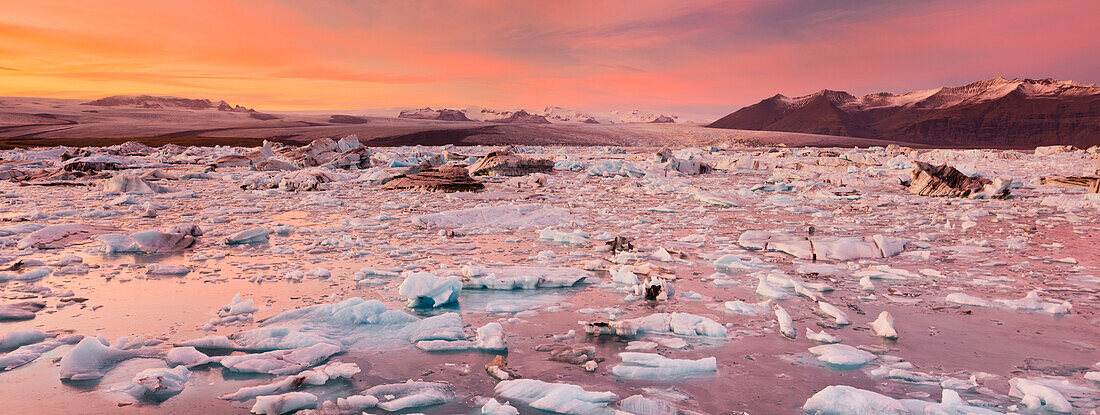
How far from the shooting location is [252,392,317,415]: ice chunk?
239 cm

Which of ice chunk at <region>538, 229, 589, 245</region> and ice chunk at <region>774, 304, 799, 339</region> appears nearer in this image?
ice chunk at <region>774, 304, 799, 339</region>

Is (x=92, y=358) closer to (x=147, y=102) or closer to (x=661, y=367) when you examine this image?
(x=661, y=367)

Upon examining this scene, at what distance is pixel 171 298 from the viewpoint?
4.05m

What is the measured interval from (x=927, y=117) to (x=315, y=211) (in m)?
169

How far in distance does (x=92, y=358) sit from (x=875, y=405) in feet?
11.3

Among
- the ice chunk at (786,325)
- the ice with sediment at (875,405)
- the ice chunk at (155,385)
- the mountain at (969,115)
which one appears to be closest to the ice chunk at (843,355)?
the ice chunk at (786,325)

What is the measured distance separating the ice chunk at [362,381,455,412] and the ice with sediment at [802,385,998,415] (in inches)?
57.7

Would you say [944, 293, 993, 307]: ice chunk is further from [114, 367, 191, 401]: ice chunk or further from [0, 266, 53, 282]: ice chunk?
[0, 266, 53, 282]: ice chunk

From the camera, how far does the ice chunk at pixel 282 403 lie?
94.0 inches

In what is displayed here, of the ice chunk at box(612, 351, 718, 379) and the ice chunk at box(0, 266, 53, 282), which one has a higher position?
the ice chunk at box(612, 351, 718, 379)

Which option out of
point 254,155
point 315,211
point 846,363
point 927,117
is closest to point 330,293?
point 846,363

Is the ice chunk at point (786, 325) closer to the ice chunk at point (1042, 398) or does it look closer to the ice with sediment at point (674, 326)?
the ice with sediment at point (674, 326)

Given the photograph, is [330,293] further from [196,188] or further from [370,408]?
[196,188]

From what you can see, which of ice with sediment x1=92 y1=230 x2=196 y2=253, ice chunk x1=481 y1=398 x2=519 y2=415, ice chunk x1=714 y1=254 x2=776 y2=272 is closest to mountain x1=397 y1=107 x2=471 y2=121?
ice with sediment x1=92 y1=230 x2=196 y2=253
